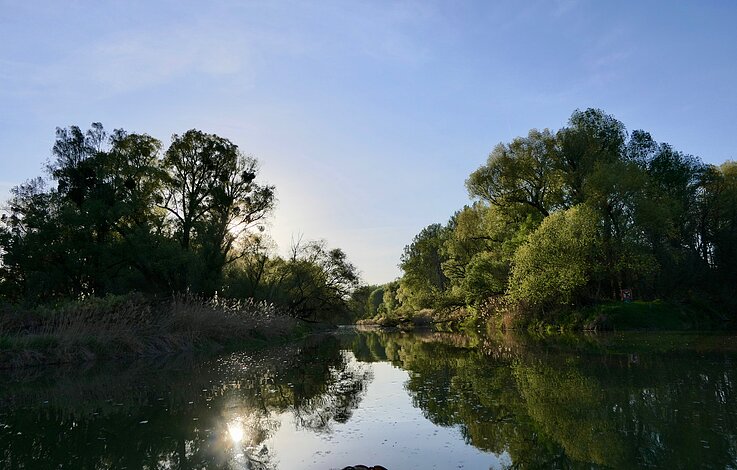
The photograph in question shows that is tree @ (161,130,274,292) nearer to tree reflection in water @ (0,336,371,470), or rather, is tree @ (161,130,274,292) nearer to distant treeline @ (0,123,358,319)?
distant treeline @ (0,123,358,319)

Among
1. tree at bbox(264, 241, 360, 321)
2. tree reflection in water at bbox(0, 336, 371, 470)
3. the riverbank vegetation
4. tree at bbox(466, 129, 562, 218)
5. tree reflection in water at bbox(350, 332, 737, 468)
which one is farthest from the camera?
tree at bbox(264, 241, 360, 321)

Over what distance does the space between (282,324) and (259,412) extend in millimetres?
24620

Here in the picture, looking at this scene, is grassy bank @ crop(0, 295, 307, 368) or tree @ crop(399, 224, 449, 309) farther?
tree @ crop(399, 224, 449, 309)

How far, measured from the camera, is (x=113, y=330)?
2086 cm

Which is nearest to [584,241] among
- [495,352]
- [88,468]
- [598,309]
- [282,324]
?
[598,309]

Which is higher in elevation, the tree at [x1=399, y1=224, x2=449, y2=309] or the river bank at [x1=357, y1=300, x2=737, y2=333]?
the tree at [x1=399, y1=224, x2=449, y2=309]

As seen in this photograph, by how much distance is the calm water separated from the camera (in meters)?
6.76

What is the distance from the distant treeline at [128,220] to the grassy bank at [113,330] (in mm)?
7323

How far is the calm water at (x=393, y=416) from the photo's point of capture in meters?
6.76

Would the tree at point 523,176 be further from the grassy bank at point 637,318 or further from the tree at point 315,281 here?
the tree at point 315,281

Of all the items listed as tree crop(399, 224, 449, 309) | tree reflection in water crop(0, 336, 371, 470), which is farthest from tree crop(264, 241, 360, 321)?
tree reflection in water crop(0, 336, 371, 470)

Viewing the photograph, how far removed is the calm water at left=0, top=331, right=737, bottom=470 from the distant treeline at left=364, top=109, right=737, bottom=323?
638 inches

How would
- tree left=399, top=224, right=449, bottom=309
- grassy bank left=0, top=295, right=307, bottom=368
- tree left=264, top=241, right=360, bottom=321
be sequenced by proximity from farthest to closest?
tree left=399, top=224, right=449, bottom=309 → tree left=264, top=241, right=360, bottom=321 → grassy bank left=0, top=295, right=307, bottom=368

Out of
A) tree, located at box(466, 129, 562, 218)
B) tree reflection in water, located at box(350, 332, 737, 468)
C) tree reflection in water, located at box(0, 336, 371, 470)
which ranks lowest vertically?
tree reflection in water, located at box(0, 336, 371, 470)
